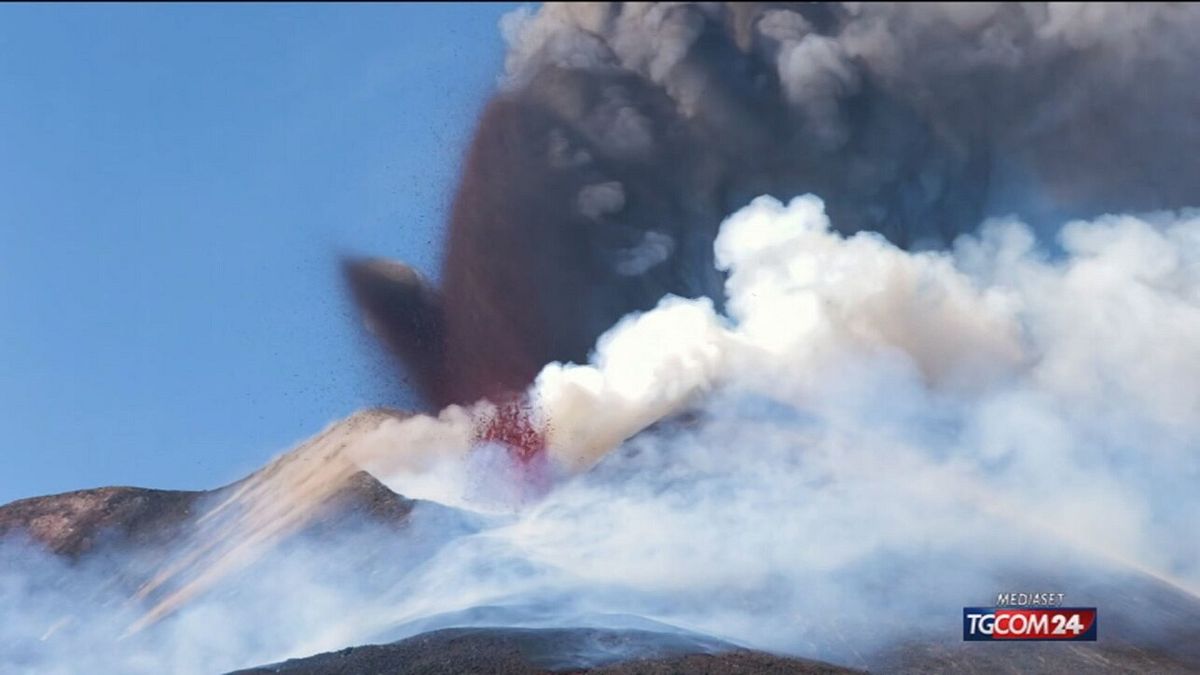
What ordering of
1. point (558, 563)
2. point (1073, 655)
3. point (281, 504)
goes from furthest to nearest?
1. point (281, 504)
2. point (558, 563)
3. point (1073, 655)

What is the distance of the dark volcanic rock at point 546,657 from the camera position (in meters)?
57.3

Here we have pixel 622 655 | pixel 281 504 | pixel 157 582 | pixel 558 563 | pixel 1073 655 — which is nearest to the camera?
pixel 622 655

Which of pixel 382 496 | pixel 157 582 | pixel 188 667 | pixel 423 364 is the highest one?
pixel 423 364

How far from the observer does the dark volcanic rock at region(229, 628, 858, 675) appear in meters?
57.3

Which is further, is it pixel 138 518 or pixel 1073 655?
pixel 138 518

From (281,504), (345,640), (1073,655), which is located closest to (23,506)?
(281,504)

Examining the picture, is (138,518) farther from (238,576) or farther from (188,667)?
(188,667)

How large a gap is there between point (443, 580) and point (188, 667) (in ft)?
46.6

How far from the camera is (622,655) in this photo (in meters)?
59.3
